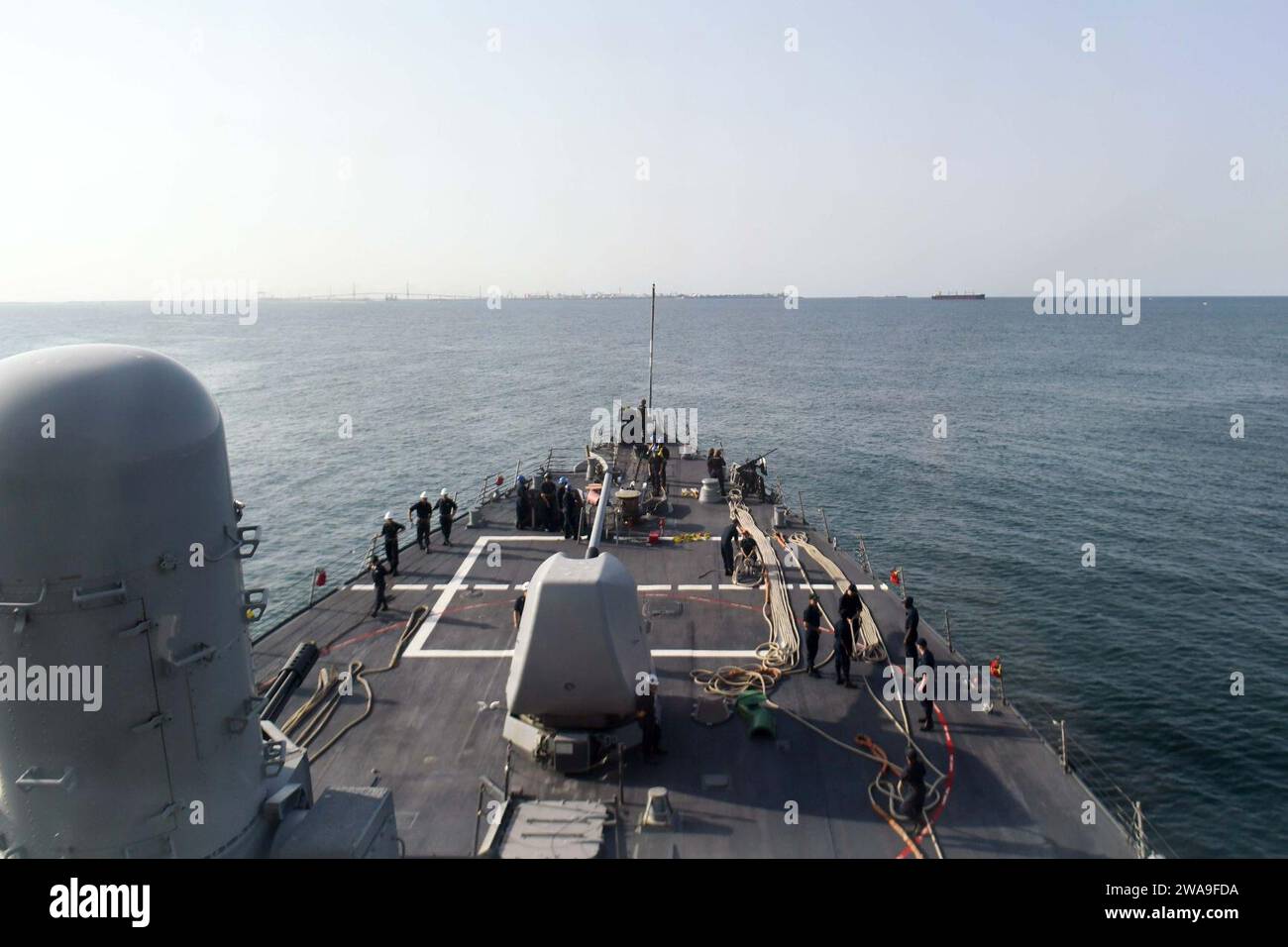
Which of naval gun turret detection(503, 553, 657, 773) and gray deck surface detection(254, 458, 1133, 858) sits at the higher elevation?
naval gun turret detection(503, 553, 657, 773)

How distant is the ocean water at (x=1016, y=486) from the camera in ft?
83.6

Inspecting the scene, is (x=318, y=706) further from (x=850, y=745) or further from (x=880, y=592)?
(x=880, y=592)

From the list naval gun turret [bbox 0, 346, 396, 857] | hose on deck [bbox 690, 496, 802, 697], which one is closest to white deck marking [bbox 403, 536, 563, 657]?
hose on deck [bbox 690, 496, 802, 697]

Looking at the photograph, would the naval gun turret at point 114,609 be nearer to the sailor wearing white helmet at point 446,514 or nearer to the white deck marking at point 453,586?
the white deck marking at point 453,586

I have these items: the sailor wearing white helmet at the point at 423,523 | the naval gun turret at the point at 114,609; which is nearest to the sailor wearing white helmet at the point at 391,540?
the sailor wearing white helmet at the point at 423,523

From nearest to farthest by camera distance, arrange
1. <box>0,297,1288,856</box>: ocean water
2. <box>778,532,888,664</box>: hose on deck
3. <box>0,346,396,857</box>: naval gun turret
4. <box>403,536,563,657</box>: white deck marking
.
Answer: <box>0,346,396,857</box>: naval gun turret → <box>778,532,888,664</box>: hose on deck → <box>403,536,563,657</box>: white deck marking → <box>0,297,1288,856</box>: ocean water

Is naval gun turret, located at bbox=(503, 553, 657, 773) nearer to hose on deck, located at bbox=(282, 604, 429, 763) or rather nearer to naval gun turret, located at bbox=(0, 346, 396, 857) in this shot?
hose on deck, located at bbox=(282, 604, 429, 763)

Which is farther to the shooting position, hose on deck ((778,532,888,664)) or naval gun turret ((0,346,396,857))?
hose on deck ((778,532,888,664))

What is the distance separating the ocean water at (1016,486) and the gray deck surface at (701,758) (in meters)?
10.8

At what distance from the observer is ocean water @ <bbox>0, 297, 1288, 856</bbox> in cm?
2548

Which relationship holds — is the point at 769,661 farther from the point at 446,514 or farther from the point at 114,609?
the point at 114,609

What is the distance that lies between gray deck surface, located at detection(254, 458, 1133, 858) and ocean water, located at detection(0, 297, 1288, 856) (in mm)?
10794

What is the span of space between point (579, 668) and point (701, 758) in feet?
8.49
